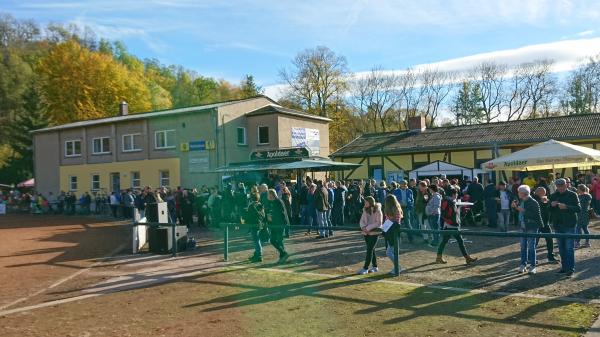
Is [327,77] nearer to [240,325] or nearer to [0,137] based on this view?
[0,137]

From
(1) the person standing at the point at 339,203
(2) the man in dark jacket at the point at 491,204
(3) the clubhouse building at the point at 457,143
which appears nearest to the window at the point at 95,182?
(3) the clubhouse building at the point at 457,143

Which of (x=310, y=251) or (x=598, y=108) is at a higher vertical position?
(x=598, y=108)

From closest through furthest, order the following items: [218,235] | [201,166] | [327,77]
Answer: [218,235] → [201,166] → [327,77]

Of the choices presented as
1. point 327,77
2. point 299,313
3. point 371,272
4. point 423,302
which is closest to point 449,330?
point 423,302

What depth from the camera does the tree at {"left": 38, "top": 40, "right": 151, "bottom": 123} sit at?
168 ft

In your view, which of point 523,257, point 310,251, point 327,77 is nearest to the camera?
point 523,257

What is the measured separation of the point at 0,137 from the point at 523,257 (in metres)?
60.4

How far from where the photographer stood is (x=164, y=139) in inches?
1433

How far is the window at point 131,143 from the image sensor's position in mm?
37875

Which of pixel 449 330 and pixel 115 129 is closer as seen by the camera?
pixel 449 330

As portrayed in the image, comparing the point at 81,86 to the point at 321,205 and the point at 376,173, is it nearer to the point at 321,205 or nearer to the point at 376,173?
the point at 376,173

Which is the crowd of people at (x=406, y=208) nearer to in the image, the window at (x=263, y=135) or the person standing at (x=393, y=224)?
the person standing at (x=393, y=224)

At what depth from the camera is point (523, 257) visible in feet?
31.0

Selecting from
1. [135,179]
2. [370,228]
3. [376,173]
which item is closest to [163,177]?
[135,179]
